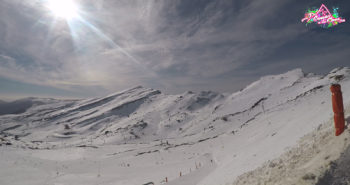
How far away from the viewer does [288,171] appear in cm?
584

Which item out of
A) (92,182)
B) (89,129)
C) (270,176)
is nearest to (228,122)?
(92,182)

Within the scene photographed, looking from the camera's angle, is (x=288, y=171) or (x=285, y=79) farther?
(x=285, y=79)

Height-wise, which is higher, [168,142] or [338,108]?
[338,108]

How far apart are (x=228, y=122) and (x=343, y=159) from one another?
9492 centimetres

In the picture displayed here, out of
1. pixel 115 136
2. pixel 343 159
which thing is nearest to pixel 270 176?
pixel 343 159

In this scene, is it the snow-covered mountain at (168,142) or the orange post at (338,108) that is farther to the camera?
the snow-covered mountain at (168,142)

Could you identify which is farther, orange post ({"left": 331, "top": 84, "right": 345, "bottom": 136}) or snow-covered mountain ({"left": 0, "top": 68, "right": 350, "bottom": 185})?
snow-covered mountain ({"left": 0, "top": 68, "right": 350, "bottom": 185})

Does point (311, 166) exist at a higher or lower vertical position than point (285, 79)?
lower

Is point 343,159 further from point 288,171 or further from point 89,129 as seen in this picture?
point 89,129

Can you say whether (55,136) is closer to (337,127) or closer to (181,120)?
(181,120)

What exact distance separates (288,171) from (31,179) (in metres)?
35.5

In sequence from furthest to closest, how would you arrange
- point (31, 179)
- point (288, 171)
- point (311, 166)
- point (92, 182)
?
point (31, 179)
point (92, 182)
point (288, 171)
point (311, 166)

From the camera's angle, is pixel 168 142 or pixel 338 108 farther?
pixel 168 142

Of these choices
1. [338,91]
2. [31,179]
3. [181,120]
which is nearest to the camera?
[338,91]
